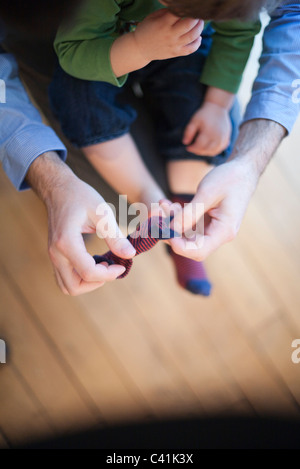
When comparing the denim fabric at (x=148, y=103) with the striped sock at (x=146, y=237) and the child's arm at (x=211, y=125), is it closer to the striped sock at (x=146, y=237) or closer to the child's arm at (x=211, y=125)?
the child's arm at (x=211, y=125)

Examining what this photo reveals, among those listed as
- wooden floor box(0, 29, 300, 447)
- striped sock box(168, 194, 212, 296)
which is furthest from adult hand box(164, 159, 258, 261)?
wooden floor box(0, 29, 300, 447)

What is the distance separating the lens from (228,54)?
0.72m

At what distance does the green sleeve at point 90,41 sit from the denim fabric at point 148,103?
0.05 m

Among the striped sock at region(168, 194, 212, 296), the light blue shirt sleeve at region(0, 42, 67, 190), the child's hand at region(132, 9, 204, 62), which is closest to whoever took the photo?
the child's hand at region(132, 9, 204, 62)

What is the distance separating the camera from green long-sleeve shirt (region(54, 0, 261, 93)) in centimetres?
60

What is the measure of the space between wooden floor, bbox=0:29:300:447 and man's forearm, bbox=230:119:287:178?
1.56ft

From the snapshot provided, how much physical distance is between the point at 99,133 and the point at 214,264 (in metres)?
0.57

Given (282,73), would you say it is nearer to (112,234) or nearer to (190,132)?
(190,132)

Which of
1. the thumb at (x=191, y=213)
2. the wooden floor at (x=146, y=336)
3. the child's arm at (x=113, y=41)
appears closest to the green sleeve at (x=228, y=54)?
the child's arm at (x=113, y=41)

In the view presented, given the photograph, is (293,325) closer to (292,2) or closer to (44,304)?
(44,304)

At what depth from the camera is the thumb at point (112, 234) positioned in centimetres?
57

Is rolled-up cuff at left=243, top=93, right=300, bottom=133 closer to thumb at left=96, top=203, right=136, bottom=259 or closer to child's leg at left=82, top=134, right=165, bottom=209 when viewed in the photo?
child's leg at left=82, top=134, right=165, bottom=209

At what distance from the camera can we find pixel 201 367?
1.09 m
